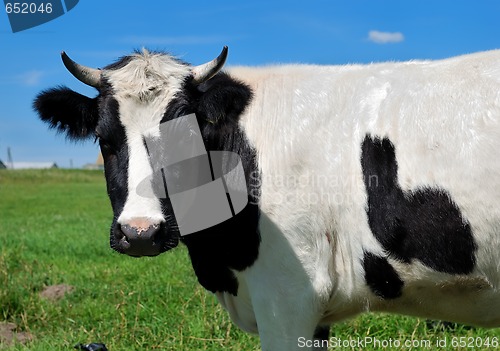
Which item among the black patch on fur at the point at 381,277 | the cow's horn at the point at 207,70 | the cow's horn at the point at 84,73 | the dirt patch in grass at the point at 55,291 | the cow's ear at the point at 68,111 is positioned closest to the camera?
the black patch on fur at the point at 381,277

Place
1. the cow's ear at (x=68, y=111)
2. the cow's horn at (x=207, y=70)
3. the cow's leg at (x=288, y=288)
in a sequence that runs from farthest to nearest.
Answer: the cow's ear at (x=68, y=111)
the cow's horn at (x=207, y=70)
the cow's leg at (x=288, y=288)

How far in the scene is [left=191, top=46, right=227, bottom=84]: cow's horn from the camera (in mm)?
4285

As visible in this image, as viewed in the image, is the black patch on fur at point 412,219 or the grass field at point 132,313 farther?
the grass field at point 132,313

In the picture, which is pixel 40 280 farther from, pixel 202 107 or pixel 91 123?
pixel 202 107

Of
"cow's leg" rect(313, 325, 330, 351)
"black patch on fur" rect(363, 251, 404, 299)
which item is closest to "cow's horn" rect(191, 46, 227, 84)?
"black patch on fur" rect(363, 251, 404, 299)

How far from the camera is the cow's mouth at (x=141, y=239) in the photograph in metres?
3.69

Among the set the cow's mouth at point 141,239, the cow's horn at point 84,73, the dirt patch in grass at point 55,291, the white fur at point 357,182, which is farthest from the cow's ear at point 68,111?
the dirt patch in grass at point 55,291

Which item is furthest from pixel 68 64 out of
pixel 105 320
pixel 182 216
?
pixel 105 320

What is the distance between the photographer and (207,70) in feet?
14.2

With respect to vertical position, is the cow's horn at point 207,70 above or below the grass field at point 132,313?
above

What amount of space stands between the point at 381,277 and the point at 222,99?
156 cm

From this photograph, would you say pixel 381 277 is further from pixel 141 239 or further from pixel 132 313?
pixel 132 313

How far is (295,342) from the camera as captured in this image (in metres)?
4.11

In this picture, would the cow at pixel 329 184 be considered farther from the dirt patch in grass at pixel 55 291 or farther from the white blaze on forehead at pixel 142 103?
the dirt patch in grass at pixel 55 291
